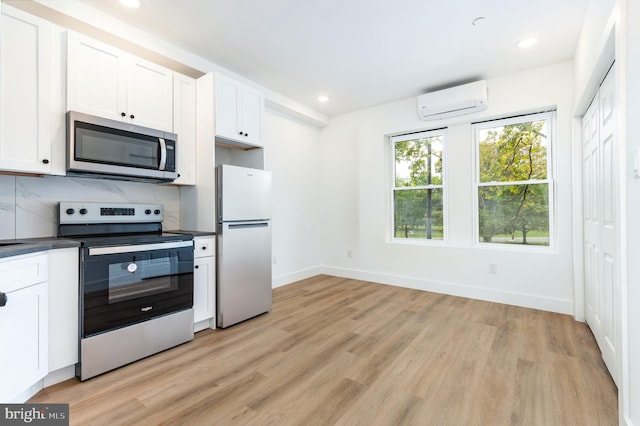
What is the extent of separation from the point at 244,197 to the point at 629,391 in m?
2.93

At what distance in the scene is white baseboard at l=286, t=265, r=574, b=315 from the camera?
10.4 feet

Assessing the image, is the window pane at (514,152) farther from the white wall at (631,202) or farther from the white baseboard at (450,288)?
the white wall at (631,202)

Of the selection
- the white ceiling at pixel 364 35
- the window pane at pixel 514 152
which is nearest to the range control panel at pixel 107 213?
the white ceiling at pixel 364 35

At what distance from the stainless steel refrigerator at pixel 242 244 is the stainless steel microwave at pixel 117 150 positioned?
502 millimetres

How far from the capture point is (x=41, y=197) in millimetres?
2244

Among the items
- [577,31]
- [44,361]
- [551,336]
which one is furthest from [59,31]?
[551,336]

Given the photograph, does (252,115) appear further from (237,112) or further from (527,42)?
(527,42)

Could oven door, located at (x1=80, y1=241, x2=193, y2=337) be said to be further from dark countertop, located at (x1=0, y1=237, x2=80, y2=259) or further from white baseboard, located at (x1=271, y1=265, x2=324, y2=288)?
white baseboard, located at (x1=271, y1=265, x2=324, y2=288)

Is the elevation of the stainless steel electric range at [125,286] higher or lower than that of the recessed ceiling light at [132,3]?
lower

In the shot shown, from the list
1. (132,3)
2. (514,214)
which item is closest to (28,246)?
(132,3)

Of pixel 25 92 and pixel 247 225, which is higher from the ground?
pixel 25 92

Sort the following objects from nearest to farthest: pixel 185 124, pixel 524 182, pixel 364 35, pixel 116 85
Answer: pixel 116 85, pixel 364 35, pixel 185 124, pixel 524 182

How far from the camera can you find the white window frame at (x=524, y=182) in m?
3.30

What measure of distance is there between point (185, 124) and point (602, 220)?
3666 mm
